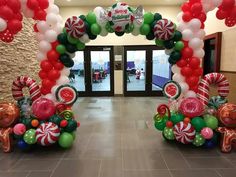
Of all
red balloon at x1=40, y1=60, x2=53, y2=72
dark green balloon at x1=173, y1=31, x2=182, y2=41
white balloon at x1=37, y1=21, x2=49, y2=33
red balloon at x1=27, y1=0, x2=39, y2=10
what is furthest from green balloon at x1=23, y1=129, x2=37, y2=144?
dark green balloon at x1=173, y1=31, x2=182, y2=41

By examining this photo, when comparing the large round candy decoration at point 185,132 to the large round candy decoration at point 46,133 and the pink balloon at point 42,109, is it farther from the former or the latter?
the pink balloon at point 42,109

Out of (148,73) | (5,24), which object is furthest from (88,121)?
(148,73)

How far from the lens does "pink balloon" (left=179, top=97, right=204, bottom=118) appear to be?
3279 mm

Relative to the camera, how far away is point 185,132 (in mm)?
3240

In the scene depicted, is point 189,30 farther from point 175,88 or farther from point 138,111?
point 138,111

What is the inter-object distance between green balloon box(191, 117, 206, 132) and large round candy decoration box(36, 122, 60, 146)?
2.13m

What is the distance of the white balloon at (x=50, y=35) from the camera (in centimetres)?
336

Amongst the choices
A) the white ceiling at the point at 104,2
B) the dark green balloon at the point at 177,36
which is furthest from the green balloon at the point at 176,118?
the white ceiling at the point at 104,2

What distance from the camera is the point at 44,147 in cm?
347

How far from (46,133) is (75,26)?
168cm

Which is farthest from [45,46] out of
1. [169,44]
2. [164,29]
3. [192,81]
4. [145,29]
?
[192,81]

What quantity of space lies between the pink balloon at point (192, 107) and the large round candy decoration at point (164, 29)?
1069 mm

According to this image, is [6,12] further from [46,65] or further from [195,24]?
[195,24]

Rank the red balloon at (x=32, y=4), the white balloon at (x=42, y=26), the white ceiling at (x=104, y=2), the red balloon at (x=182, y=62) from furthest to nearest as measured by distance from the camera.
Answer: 1. the white ceiling at (x=104, y=2)
2. the red balloon at (x=182, y=62)
3. the white balloon at (x=42, y=26)
4. the red balloon at (x=32, y=4)
